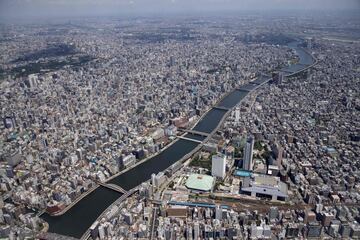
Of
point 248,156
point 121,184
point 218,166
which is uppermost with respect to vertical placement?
point 248,156

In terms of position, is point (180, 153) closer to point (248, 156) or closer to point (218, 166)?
point (218, 166)

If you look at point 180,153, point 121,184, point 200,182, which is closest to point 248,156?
point 200,182

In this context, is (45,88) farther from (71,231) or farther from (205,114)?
(71,231)

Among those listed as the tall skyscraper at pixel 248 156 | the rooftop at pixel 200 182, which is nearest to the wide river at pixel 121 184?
the rooftop at pixel 200 182

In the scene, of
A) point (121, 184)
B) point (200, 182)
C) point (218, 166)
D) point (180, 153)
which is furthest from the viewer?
point (180, 153)

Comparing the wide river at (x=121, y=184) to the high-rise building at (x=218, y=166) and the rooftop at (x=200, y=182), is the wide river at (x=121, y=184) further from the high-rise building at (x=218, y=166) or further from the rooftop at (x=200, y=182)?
the high-rise building at (x=218, y=166)

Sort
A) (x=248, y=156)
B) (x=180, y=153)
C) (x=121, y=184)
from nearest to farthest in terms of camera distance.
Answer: (x=121, y=184) < (x=248, y=156) < (x=180, y=153)

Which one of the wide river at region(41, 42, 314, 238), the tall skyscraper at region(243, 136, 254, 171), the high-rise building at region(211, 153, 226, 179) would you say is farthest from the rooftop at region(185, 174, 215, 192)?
the wide river at region(41, 42, 314, 238)
